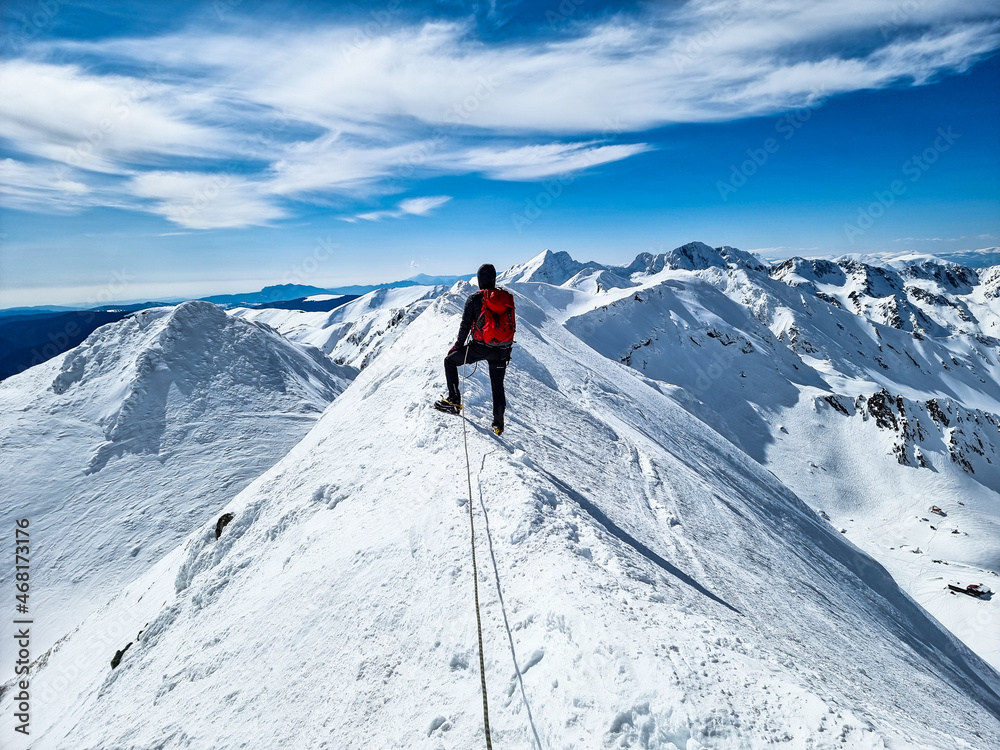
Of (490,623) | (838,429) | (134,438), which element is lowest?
(838,429)

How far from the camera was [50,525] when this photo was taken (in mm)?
32125

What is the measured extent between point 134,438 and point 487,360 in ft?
139

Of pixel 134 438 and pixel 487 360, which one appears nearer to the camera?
pixel 487 360

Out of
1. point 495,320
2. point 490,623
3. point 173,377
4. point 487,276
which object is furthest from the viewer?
point 173,377

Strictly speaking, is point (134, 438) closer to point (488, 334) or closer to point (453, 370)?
point (453, 370)

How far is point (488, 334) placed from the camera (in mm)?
10867

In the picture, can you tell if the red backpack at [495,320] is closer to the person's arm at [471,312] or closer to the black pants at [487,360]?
the person's arm at [471,312]

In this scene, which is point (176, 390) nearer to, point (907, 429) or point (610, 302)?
point (610, 302)

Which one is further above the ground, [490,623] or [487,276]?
[487,276]

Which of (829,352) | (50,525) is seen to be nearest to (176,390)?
(50,525)

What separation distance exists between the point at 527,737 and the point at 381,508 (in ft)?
17.2

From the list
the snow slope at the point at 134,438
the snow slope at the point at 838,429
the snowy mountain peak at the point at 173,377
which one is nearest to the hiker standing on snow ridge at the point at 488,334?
the snow slope at the point at 134,438

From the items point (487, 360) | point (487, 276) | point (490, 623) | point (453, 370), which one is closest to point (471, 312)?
point (487, 276)

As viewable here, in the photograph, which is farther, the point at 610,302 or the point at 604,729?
the point at 610,302
